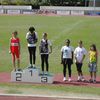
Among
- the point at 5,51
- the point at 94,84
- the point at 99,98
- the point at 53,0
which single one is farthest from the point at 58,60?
the point at 53,0

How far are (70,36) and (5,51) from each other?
922 cm

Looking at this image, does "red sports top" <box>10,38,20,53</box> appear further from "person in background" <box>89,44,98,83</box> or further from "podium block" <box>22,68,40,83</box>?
"person in background" <box>89,44,98,83</box>

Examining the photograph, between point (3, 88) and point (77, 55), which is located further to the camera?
point (77, 55)

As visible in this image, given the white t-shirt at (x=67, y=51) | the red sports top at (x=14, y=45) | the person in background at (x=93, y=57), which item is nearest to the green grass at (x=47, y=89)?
the person in background at (x=93, y=57)

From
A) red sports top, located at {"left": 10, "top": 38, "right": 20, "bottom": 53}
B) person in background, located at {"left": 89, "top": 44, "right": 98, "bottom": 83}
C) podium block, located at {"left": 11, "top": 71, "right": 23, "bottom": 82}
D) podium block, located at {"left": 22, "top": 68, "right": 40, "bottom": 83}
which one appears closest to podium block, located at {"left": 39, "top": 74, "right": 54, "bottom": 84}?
podium block, located at {"left": 22, "top": 68, "right": 40, "bottom": 83}

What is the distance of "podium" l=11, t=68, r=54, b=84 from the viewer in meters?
16.9

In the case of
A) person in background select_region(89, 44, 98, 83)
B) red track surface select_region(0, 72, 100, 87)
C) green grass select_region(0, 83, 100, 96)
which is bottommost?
red track surface select_region(0, 72, 100, 87)

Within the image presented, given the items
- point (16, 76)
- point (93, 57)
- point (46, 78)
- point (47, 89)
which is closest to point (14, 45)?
point (16, 76)

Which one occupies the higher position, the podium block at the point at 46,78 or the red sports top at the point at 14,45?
the red sports top at the point at 14,45

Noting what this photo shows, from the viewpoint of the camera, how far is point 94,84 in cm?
1702

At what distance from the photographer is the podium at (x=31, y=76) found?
16906mm

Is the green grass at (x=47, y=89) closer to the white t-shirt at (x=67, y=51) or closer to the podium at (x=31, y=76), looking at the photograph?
the podium at (x=31, y=76)

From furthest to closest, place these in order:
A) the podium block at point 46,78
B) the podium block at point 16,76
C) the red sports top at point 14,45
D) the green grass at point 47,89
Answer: the red sports top at point 14,45 → the podium block at point 16,76 → the podium block at point 46,78 → the green grass at point 47,89

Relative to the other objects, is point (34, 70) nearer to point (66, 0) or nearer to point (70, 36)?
point (70, 36)
